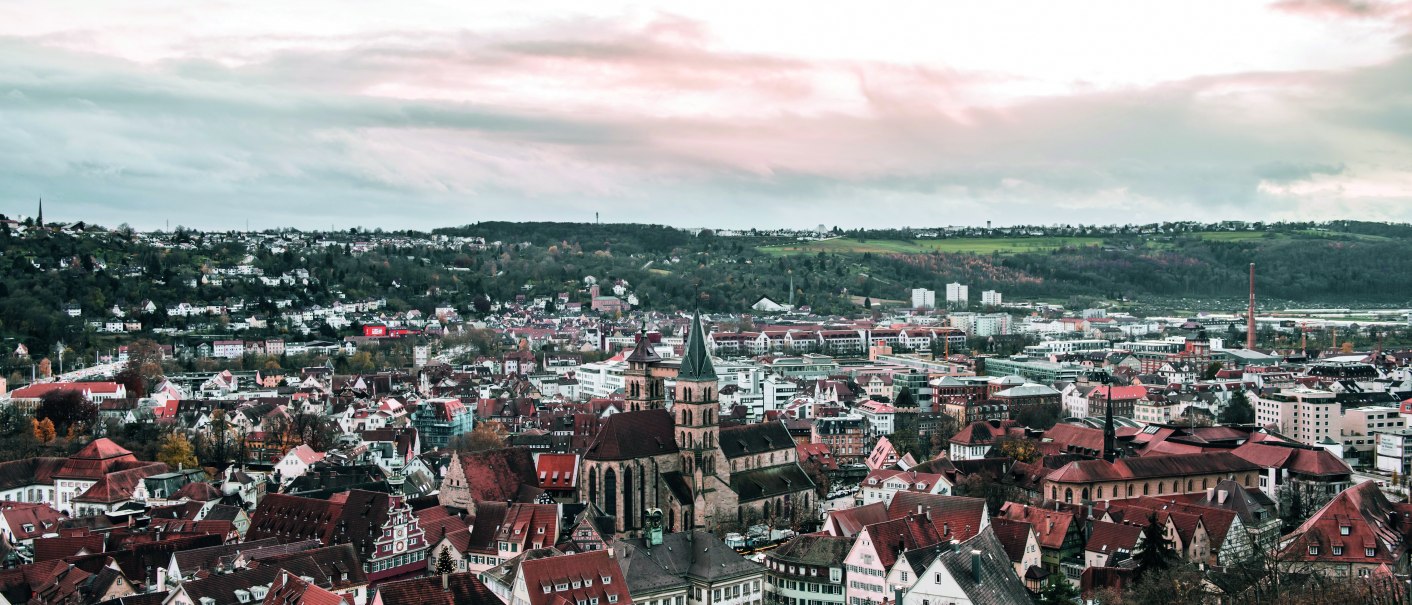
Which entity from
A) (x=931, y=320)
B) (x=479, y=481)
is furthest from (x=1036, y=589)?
(x=931, y=320)

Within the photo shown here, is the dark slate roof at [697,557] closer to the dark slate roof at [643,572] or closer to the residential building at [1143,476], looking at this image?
the dark slate roof at [643,572]

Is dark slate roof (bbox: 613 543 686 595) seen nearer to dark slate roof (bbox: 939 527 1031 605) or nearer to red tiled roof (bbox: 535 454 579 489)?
dark slate roof (bbox: 939 527 1031 605)

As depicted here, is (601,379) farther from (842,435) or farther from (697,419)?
(697,419)

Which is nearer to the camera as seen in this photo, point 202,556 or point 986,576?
point 986,576

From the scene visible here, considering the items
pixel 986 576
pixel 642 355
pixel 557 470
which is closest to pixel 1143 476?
pixel 642 355

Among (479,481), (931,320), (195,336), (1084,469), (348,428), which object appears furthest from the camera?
(931,320)

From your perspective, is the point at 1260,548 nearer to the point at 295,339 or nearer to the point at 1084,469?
the point at 1084,469
